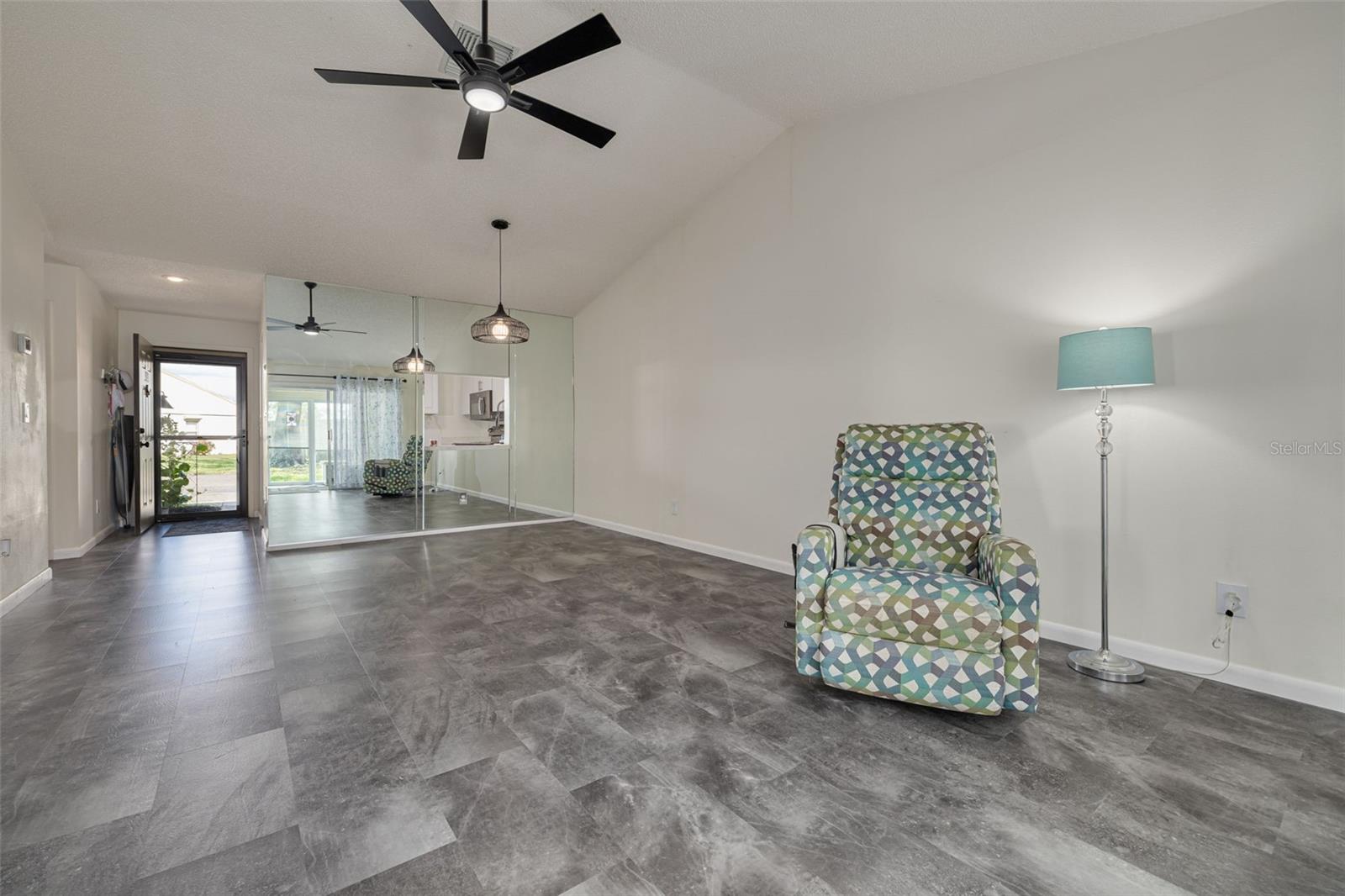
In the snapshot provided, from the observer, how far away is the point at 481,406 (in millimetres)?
6102

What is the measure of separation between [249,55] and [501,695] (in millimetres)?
3426

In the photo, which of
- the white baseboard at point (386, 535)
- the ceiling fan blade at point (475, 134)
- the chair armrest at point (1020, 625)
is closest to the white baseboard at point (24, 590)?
the white baseboard at point (386, 535)

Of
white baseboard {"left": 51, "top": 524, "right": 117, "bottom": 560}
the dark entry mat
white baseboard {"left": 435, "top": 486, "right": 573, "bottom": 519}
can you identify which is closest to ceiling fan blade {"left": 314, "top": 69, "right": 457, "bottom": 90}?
white baseboard {"left": 435, "top": 486, "right": 573, "bottom": 519}

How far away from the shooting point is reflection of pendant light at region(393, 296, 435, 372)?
219 inches

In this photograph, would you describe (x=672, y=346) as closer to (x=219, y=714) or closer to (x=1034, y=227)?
(x=1034, y=227)

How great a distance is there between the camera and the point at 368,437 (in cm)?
557

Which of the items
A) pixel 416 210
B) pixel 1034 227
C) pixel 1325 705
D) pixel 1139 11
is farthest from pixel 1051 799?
pixel 416 210

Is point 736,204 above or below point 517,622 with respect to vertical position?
above

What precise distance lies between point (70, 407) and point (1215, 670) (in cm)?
787

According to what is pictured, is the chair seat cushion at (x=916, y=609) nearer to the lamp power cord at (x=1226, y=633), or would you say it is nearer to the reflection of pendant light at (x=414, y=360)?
the lamp power cord at (x=1226, y=633)

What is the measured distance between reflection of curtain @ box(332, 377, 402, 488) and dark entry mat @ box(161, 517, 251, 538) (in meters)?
1.60

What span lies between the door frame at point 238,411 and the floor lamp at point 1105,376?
8.47 metres

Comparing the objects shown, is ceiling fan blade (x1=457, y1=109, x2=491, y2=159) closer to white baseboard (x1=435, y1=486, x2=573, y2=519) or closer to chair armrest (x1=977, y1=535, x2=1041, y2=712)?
chair armrest (x1=977, y1=535, x2=1041, y2=712)

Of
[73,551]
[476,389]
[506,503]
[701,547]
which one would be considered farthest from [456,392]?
[73,551]
